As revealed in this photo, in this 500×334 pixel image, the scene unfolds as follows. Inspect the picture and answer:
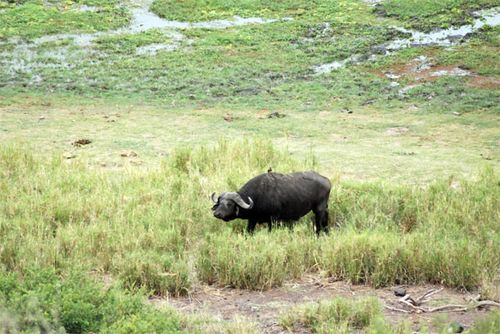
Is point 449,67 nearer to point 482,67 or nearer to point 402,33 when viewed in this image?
point 482,67

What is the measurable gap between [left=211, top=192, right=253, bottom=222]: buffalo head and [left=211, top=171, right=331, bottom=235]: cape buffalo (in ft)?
0.07

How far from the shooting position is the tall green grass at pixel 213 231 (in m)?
8.24

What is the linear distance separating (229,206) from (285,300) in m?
2.11

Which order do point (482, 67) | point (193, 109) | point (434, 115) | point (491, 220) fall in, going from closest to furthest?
point (491, 220) < point (434, 115) < point (193, 109) < point (482, 67)

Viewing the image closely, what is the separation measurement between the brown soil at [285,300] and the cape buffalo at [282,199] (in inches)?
68.1

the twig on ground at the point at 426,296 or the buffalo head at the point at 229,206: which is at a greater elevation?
the buffalo head at the point at 229,206

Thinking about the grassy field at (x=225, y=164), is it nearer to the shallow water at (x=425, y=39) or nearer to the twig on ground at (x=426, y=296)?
the twig on ground at (x=426, y=296)

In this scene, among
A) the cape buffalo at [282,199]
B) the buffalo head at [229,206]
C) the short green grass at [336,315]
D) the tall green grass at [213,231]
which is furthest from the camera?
the cape buffalo at [282,199]

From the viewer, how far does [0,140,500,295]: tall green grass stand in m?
8.24

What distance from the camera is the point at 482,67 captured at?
24.8m

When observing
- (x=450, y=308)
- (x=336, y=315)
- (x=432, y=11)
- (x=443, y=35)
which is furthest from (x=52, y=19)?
(x=336, y=315)

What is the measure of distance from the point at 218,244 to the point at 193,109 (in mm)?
12392

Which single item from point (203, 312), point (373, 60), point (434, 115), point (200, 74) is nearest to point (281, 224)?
point (203, 312)

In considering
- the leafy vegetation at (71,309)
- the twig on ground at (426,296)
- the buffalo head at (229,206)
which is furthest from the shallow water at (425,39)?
the leafy vegetation at (71,309)
